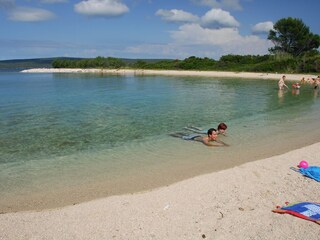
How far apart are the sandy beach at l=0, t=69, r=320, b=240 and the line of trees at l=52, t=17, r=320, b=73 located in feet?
199

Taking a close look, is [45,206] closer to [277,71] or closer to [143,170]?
[143,170]

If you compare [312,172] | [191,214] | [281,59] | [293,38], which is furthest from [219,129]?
[293,38]

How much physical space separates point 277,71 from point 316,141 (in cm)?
5866

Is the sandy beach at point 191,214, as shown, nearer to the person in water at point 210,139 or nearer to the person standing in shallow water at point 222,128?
the person in water at point 210,139

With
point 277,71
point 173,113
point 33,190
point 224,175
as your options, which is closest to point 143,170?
point 224,175

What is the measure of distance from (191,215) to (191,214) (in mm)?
40

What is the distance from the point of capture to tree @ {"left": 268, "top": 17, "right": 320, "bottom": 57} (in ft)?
254

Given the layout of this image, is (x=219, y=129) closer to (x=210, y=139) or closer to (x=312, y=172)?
(x=210, y=139)

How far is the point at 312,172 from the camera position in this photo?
8414mm

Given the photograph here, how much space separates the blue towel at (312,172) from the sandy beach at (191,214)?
0.17 metres

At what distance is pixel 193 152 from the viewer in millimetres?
11328

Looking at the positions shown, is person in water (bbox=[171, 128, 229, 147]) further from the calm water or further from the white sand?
the white sand

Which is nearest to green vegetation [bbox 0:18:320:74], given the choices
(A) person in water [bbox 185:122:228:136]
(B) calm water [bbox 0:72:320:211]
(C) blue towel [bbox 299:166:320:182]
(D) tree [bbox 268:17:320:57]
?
(D) tree [bbox 268:17:320:57]

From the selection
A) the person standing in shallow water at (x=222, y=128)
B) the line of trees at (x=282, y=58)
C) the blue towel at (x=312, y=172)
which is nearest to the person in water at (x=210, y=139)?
the person standing in shallow water at (x=222, y=128)
